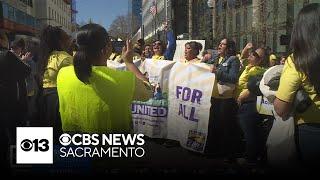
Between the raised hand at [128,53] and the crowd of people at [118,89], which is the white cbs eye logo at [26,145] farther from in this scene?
the raised hand at [128,53]

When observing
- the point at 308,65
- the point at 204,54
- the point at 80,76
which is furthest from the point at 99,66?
the point at 204,54

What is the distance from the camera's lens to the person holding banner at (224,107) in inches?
169

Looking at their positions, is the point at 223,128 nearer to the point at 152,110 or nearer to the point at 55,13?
the point at 152,110

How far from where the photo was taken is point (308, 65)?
2.02 m

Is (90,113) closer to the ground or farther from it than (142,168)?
farther from it

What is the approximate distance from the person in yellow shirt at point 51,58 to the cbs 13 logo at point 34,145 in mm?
483

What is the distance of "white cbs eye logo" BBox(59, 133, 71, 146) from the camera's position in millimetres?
2428

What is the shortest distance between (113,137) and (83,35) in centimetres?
52

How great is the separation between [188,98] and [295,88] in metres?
1.98

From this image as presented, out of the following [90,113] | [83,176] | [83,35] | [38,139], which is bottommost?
[83,176]

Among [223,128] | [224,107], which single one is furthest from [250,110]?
[223,128]

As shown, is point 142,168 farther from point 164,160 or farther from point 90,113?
point 90,113

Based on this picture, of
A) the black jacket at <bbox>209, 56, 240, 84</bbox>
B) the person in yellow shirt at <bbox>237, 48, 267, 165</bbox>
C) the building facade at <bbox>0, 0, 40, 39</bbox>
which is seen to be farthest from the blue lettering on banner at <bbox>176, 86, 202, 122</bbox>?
the building facade at <bbox>0, 0, 40, 39</bbox>

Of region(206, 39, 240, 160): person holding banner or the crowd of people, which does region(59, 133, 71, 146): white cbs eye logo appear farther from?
region(206, 39, 240, 160): person holding banner
